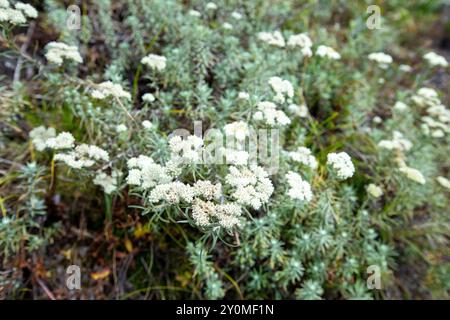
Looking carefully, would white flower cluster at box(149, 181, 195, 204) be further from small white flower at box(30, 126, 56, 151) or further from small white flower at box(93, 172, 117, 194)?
small white flower at box(30, 126, 56, 151)

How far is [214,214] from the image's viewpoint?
175 cm

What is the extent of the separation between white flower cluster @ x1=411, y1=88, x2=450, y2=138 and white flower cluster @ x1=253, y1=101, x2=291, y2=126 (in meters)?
1.48

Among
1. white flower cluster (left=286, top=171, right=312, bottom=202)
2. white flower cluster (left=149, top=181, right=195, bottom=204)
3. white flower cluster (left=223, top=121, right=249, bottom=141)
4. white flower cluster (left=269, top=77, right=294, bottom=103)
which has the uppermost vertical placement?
white flower cluster (left=269, top=77, right=294, bottom=103)

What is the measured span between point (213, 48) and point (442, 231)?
2.31 m

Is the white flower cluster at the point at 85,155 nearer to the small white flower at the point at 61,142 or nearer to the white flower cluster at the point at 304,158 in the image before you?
the small white flower at the point at 61,142

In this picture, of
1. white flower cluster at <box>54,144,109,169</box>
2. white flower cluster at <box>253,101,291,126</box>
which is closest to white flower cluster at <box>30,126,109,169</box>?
white flower cluster at <box>54,144,109,169</box>

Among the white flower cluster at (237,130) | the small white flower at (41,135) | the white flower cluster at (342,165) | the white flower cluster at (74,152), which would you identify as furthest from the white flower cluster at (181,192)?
the small white flower at (41,135)

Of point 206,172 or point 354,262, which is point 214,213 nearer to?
point 206,172

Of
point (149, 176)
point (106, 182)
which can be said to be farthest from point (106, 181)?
point (149, 176)

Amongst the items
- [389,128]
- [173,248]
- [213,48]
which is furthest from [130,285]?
[389,128]

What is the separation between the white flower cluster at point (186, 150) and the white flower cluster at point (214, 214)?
0.23 metres

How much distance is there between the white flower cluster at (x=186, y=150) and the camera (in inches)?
75.2

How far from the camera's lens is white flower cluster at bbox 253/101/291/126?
2264mm

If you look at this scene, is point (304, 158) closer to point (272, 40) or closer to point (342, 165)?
point (342, 165)
